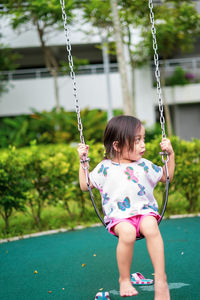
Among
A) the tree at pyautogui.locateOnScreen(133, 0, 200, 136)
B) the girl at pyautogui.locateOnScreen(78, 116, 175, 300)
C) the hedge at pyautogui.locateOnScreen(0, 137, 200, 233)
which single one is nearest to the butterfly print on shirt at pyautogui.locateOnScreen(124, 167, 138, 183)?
the girl at pyautogui.locateOnScreen(78, 116, 175, 300)

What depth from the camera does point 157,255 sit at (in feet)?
7.64

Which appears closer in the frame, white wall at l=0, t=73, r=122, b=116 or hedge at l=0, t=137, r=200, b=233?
hedge at l=0, t=137, r=200, b=233

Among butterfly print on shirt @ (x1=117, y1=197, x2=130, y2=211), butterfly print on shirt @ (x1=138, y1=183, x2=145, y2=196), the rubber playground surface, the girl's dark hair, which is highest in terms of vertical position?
the girl's dark hair

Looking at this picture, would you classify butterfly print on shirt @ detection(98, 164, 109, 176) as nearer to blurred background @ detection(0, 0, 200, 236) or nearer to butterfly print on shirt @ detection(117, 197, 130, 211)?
butterfly print on shirt @ detection(117, 197, 130, 211)

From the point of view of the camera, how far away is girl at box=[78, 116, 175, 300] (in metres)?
2.40

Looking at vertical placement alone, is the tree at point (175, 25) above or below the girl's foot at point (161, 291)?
above

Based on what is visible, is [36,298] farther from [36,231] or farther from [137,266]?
Result: [36,231]

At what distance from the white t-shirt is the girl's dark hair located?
13 cm

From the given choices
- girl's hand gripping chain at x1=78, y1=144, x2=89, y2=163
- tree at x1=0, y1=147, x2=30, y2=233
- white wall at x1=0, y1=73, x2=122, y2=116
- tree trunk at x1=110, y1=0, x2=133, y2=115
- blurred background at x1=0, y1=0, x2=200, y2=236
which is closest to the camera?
girl's hand gripping chain at x1=78, y1=144, x2=89, y2=163

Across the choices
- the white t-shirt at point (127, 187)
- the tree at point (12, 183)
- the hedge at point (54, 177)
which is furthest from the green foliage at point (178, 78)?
the white t-shirt at point (127, 187)

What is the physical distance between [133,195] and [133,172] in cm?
15

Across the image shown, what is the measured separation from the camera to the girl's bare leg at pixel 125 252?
7.84 feet

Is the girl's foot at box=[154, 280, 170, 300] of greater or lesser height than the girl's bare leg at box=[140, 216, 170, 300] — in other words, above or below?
below

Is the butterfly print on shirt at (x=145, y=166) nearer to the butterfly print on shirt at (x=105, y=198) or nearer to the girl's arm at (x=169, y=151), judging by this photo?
the girl's arm at (x=169, y=151)
